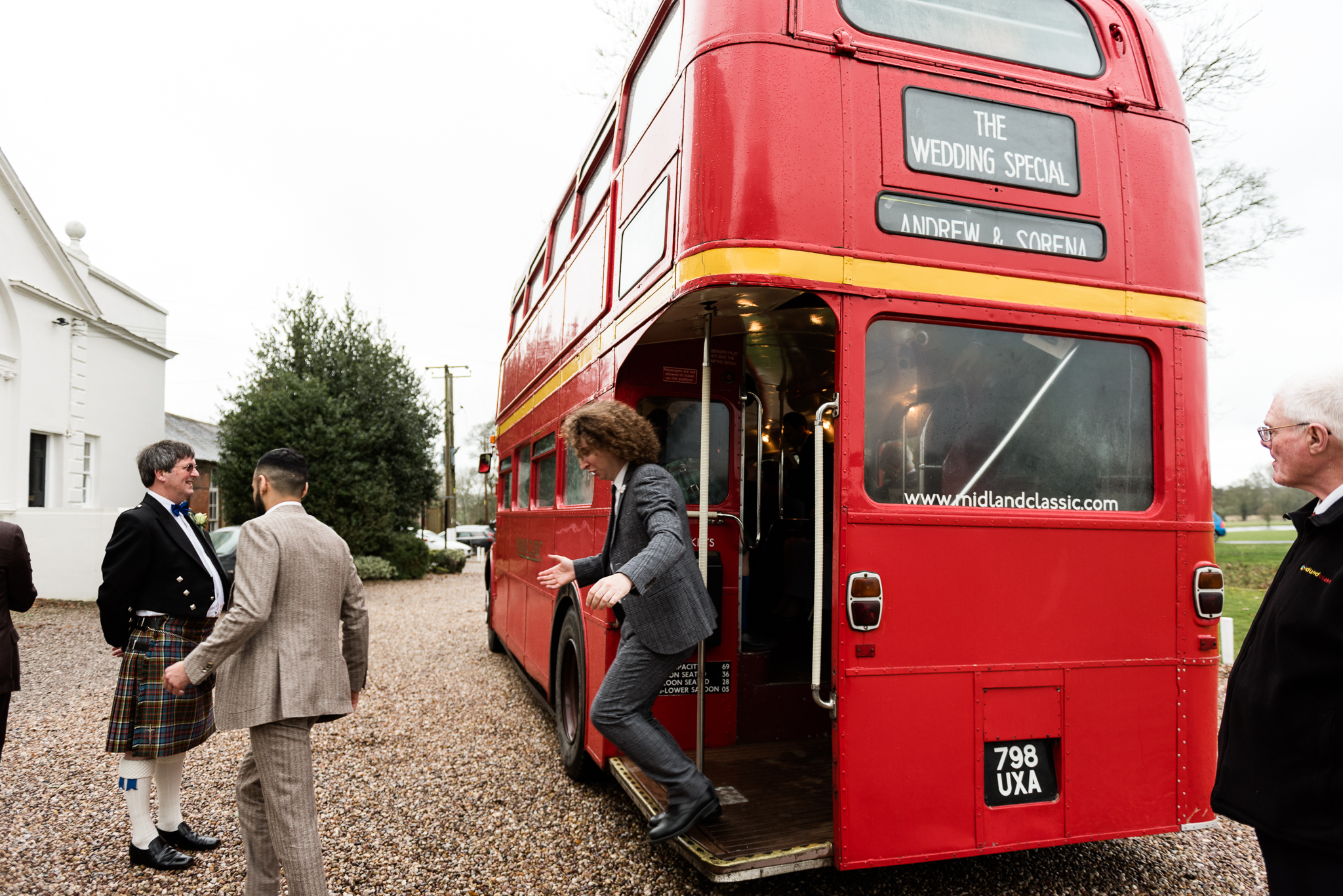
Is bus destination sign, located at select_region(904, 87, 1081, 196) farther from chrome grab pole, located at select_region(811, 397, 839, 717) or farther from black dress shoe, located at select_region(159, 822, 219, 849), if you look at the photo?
black dress shoe, located at select_region(159, 822, 219, 849)

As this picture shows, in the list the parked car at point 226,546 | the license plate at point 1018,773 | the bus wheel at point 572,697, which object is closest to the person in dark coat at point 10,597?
the bus wheel at point 572,697

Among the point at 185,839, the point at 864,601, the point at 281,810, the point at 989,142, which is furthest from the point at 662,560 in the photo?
the point at 185,839

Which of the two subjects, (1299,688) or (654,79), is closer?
(1299,688)

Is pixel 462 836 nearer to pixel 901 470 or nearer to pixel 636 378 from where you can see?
pixel 636 378

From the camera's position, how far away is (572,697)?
5.15m

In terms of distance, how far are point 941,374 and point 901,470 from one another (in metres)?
0.42

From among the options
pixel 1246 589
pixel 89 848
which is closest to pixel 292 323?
pixel 89 848

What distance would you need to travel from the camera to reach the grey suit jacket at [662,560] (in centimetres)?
323

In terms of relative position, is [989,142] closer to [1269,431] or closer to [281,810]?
[1269,431]

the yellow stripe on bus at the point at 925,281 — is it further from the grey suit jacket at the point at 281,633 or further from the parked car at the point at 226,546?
the parked car at the point at 226,546

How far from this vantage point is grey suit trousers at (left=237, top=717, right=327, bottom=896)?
2867mm

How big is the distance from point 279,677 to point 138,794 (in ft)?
5.19

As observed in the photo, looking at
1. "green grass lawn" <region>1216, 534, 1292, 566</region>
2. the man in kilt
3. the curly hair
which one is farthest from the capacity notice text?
"green grass lawn" <region>1216, 534, 1292, 566</region>

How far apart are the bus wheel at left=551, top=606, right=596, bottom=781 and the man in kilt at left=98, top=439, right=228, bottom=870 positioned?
6.24ft
